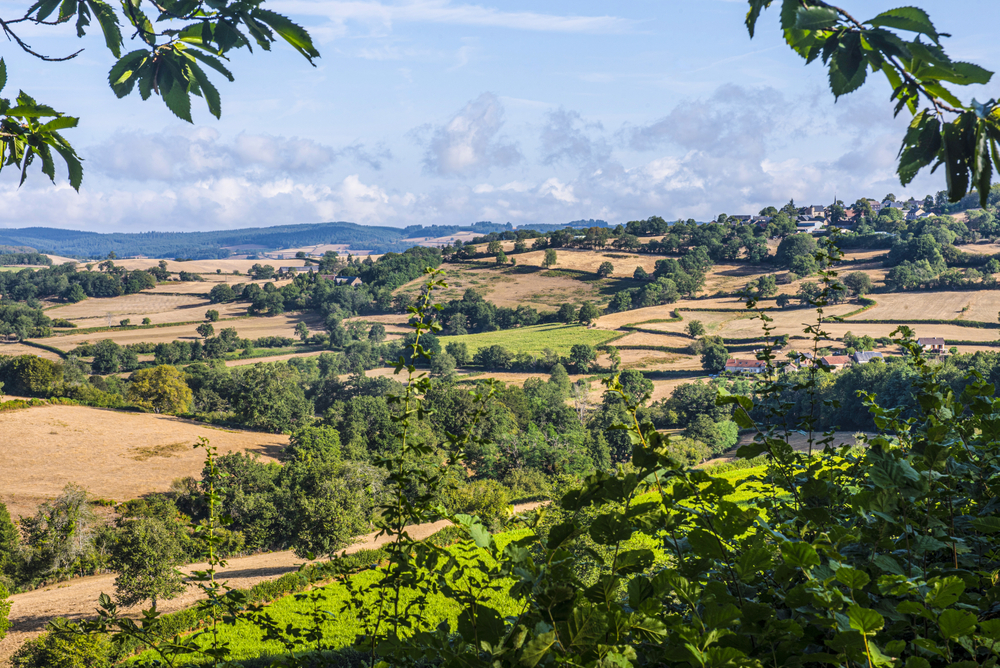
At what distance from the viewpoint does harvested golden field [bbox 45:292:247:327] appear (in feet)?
311

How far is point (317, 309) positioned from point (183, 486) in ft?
242

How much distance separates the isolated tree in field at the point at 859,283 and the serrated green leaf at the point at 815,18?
76823mm

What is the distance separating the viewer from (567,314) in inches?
3337

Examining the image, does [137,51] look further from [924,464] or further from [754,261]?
[754,261]

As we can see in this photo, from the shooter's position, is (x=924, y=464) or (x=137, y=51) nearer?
(x=924, y=464)

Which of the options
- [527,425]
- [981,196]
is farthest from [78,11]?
[527,425]

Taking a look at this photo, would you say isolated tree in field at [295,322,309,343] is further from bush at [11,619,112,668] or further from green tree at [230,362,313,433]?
bush at [11,619,112,668]

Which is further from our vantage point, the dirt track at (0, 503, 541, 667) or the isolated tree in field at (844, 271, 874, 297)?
the isolated tree in field at (844, 271, 874, 297)

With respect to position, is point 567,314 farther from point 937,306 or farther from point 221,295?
point 221,295

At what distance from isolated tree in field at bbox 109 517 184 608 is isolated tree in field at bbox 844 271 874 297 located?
2782 inches

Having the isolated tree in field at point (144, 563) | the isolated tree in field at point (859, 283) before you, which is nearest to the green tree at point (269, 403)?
the isolated tree in field at point (144, 563)

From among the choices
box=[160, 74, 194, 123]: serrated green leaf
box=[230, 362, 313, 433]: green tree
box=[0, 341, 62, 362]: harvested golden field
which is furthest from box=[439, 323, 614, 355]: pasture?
box=[160, 74, 194, 123]: serrated green leaf

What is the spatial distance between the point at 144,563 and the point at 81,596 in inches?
253

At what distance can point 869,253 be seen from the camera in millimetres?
83688
